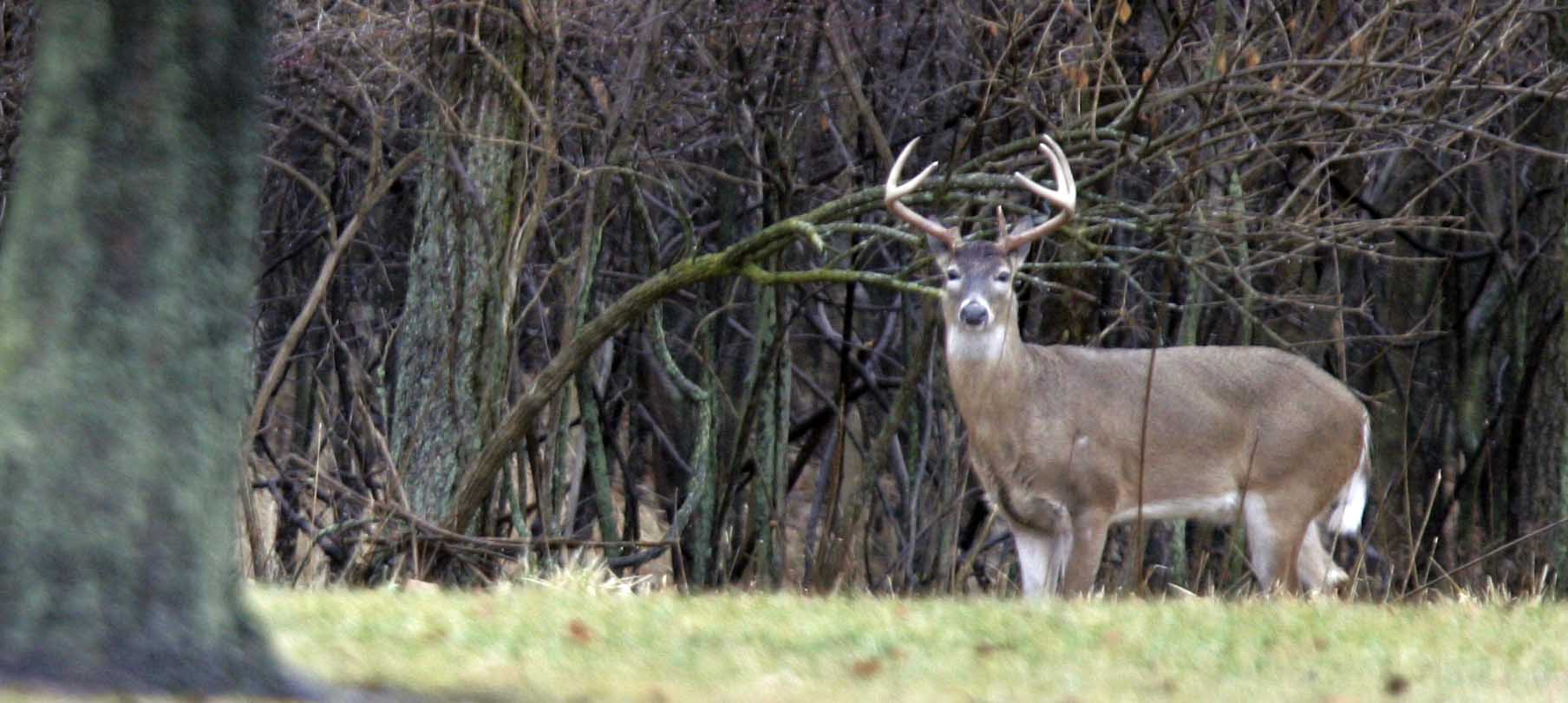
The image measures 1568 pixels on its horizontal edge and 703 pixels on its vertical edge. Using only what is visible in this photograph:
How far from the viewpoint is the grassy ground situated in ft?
16.5

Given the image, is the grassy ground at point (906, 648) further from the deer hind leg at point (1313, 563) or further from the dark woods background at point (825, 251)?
the deer hind leg at point (1313, 563)

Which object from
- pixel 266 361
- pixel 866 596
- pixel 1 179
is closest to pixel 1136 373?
pixel 866 596

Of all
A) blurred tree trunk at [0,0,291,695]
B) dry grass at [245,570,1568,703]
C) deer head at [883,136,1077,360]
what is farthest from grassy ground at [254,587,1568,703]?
deer head at [883,136,1077,360]

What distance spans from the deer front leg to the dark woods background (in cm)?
83

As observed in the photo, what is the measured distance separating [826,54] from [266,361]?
5.28 meters

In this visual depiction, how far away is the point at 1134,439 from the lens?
446 inches

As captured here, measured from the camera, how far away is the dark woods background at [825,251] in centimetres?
993

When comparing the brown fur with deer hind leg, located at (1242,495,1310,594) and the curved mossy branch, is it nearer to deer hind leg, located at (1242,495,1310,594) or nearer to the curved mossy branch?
deer hind leg, located at (1242,495,1310,594)

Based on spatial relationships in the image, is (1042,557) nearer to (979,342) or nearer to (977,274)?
(979,342)

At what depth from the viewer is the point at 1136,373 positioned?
11555mm

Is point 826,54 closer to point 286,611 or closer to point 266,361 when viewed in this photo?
point 266,361

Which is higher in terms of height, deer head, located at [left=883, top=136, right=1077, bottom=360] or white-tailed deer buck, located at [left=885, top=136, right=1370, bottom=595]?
deer head, located at [left=883, top=136, right=1077, bottom=360]

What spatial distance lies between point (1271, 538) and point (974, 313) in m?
2.07

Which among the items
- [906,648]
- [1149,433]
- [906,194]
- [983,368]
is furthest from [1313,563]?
[906,648]
